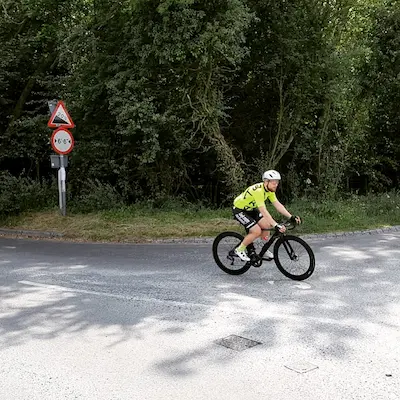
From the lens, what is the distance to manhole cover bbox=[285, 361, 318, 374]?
173 inches

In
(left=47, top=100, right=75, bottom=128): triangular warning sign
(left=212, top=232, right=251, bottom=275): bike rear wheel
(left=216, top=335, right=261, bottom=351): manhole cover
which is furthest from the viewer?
(left=47, top=100, right=75, bottom=128): triangular warning sign

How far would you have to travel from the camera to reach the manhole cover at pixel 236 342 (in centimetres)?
496

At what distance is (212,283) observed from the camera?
7.61m

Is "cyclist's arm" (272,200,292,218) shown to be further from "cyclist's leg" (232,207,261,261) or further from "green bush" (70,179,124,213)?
"green bush" (70,179,124,213)

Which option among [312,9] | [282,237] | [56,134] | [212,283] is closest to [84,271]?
[212,283]

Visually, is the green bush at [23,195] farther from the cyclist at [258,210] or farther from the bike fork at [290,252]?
the bike fork at [290,252]

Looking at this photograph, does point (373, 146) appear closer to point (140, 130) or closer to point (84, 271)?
point (140, 130)

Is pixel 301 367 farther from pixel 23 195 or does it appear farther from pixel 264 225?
pixel 23 195

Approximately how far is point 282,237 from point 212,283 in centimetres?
125

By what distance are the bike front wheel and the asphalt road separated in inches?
6.3

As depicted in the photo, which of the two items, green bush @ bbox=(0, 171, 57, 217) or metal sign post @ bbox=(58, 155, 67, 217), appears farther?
green bush @ bbox=(0, 171, 57, 217)

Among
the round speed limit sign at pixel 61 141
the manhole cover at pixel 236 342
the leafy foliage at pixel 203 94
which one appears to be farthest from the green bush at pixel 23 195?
the manhole cover at pixel 236 342

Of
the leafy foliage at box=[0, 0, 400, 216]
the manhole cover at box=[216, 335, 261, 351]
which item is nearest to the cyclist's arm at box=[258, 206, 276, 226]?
the manhole cover at box=[216, 335, 261, 351]

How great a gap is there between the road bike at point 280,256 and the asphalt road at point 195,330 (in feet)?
0.60
